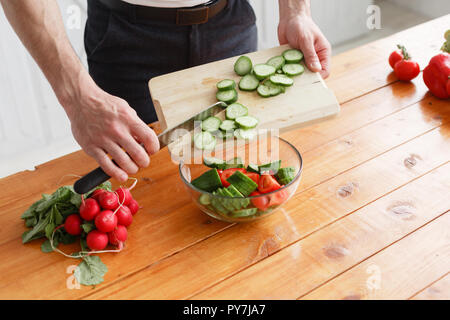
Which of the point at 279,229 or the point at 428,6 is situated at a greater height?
the point at 279,229

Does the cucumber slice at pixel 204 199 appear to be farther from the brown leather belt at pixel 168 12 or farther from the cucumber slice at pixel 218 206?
the brown leather belt at pixel 168 12

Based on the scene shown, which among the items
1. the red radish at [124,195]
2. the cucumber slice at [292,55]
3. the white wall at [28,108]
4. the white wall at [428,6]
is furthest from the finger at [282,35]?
the white wall at [428,6]

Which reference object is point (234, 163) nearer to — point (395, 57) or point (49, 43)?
point (49, 43)

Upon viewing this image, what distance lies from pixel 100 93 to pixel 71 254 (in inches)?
18.4

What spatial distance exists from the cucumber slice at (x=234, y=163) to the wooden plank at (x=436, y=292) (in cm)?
58

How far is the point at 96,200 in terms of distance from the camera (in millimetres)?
1423

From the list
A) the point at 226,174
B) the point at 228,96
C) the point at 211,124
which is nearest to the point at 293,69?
the point at 228,96

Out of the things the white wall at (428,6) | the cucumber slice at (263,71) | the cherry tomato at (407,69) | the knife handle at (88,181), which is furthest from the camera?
the white wall at (428,6)

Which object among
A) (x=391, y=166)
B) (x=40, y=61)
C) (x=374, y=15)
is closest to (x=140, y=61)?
(x=40, y=61)

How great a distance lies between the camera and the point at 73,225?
1.39 metres

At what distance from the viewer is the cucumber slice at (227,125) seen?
1516mm

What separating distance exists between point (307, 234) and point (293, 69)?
0.61 m

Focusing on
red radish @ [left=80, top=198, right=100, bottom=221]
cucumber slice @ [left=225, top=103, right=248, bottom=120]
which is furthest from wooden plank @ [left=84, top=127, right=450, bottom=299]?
cucumber slice @ [left=225, top=103, right=248, bottom=120]

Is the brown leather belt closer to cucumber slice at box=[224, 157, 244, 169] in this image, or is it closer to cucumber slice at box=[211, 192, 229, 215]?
cucumber slice at box=[224, 157, 244, 169]
